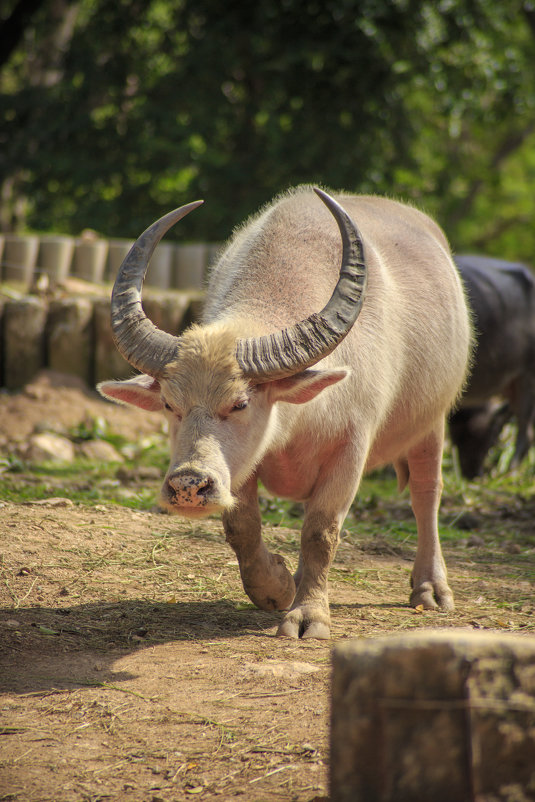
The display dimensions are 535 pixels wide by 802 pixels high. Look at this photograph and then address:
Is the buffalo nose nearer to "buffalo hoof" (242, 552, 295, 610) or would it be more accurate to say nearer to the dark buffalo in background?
"buffalo hoof" (242, 552, 295, 610)

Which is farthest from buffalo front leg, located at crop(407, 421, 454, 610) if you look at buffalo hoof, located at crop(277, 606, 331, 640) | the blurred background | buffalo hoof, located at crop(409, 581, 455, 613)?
the blurred background

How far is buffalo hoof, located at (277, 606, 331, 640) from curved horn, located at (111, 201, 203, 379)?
A: 129cm

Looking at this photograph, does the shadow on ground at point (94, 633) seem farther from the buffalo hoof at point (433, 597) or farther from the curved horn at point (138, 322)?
the curved horn at point (138, 322)

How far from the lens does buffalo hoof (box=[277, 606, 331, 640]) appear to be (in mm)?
4137

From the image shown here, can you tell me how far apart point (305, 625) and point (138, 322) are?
1.60 m

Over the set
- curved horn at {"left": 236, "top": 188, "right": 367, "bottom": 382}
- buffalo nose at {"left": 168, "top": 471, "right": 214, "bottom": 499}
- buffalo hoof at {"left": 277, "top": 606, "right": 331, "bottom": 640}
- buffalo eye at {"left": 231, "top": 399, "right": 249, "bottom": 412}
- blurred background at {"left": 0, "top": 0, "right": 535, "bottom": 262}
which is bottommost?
buffalo hoof at {"left": 277, "top": 606, "right": 331, "bottom": 640}

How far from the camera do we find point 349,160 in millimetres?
15141

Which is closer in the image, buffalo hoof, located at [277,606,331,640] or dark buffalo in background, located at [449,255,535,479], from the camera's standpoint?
buffalo hoof, located at [277,606,331,640]

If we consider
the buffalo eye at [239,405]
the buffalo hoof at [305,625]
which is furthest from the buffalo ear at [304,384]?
the buffalo hoof at [305,625]

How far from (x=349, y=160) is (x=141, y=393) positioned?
11775 mm

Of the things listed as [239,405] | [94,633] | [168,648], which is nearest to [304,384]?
[239,405]

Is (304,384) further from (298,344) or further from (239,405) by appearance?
(239,405)

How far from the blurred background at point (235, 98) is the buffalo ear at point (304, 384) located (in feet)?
36.4

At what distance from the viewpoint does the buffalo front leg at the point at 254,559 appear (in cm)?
436
